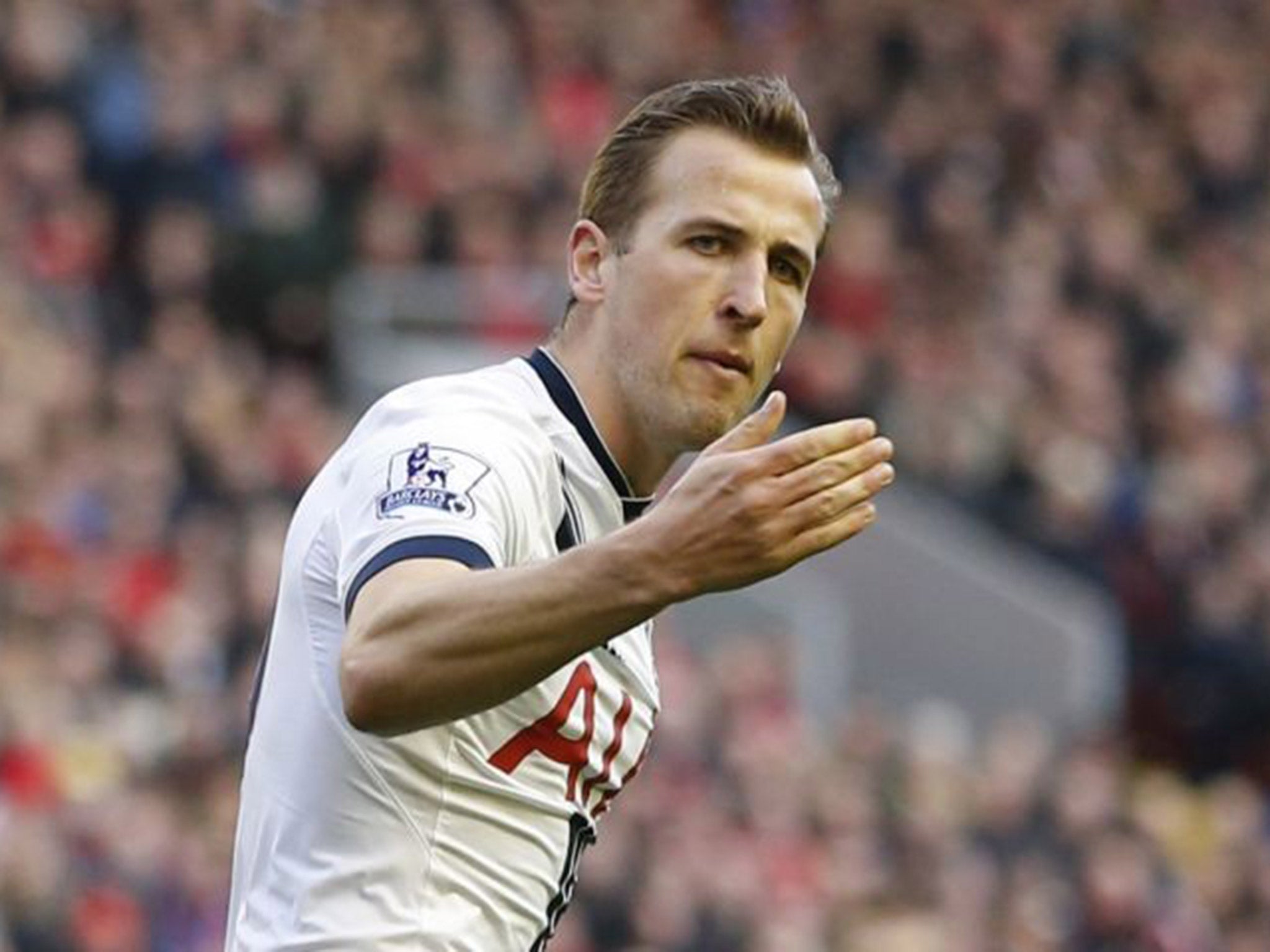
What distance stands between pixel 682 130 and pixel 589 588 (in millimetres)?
1189

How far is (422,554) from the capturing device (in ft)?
13.3

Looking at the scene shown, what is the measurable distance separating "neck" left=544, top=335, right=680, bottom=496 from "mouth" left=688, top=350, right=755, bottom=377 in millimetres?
181

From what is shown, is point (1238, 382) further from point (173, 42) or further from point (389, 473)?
point (389, 473)

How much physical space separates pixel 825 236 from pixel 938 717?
10743 millimetres

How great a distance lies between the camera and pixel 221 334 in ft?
46.3

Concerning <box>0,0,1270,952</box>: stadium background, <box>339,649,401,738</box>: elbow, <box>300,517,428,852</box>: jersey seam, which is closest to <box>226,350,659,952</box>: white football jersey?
<box>300,517,428,852</box>: jersey seam

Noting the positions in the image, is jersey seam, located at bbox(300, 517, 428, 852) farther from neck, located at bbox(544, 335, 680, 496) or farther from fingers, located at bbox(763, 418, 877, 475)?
fingers, located at bbox(763, 418, 877, 475)

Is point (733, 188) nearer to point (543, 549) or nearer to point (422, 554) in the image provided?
point (543, 549)

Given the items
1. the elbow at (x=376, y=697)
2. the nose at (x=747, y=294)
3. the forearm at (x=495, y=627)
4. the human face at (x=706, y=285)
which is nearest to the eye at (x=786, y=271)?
the human face at (x=706, y=285)

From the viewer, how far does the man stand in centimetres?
391

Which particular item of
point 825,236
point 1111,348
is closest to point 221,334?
point 1111,348

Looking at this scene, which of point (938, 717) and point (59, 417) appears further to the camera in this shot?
point (938, 717)

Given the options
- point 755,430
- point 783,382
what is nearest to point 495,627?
point 755,430

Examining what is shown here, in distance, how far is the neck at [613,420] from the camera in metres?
4.79
